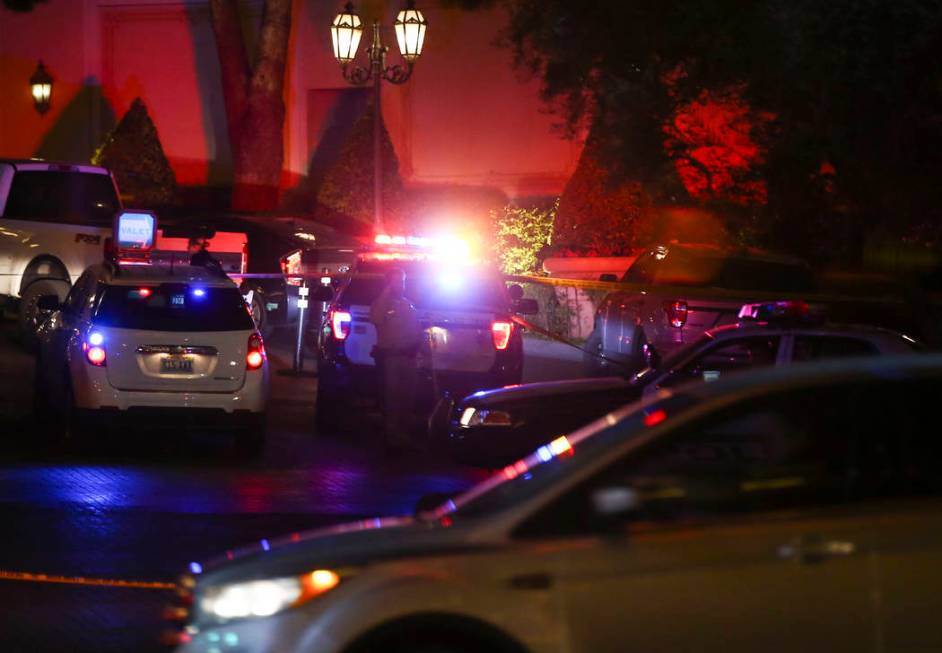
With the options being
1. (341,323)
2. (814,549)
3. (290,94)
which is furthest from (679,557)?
(290,94)

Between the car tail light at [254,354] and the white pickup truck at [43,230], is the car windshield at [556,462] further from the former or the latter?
the white pickup truck at [43,230]

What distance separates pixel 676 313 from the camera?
1580 cm

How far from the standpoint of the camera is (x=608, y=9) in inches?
653

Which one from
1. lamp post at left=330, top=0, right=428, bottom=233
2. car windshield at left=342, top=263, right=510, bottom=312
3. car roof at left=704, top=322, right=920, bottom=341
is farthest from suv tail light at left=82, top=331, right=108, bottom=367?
lamp post at left=330, top=0, right=428, bottom=233

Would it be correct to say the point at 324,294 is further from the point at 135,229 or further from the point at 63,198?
the point at 63,198

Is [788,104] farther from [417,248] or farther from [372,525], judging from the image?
[372,525]

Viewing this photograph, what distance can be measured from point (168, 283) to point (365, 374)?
7.65 ft

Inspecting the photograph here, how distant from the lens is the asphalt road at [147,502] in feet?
25.0

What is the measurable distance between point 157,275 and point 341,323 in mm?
2120

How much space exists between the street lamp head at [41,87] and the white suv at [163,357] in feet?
69.9

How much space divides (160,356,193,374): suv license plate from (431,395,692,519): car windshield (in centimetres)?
699

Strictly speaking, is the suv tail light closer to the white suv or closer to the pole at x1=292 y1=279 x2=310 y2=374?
the white suv

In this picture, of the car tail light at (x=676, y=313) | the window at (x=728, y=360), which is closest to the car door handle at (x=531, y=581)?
the window at (x=728, y=360)

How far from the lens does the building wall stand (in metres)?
30.4
